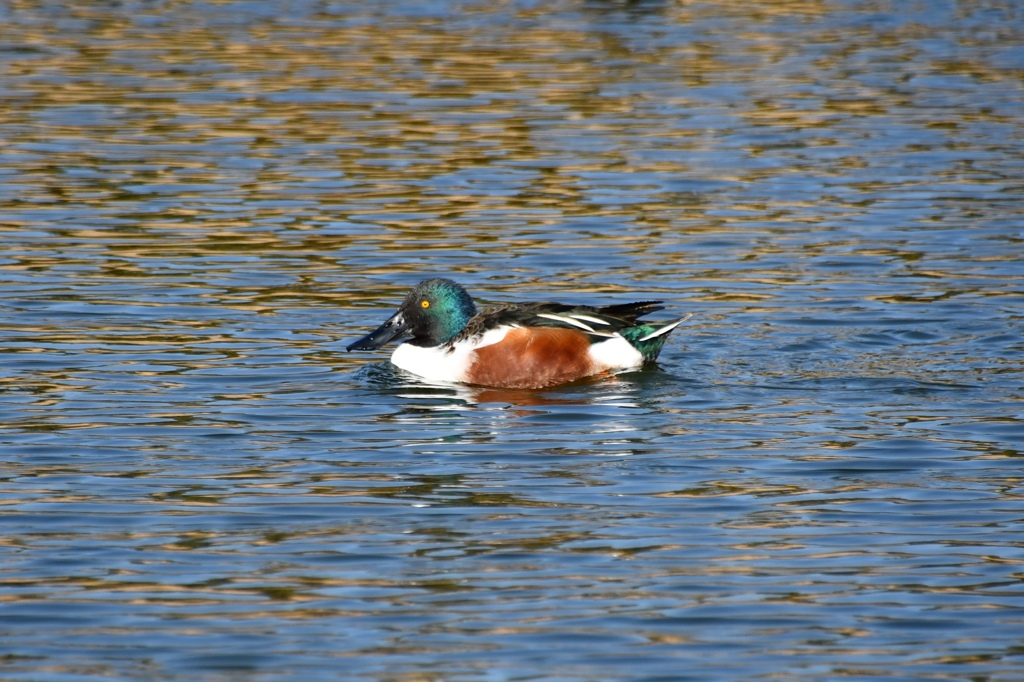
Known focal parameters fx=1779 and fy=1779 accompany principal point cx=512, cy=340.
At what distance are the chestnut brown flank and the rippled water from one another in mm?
182

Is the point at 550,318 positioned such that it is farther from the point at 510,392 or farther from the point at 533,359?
the point at 510,392

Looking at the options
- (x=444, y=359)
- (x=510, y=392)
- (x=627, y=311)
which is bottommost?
(x=510, y=392)

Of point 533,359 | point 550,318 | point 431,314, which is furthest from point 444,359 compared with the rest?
point 550,318

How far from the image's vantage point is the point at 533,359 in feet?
33.7

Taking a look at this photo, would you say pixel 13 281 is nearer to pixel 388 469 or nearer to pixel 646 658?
pixel 388 469

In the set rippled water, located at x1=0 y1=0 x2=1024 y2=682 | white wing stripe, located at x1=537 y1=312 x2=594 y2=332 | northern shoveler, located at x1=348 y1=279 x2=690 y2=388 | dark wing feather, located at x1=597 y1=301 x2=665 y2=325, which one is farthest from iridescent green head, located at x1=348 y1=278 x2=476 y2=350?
dark wing feather, located at x1=597 y1=301 x2=665 y2=325

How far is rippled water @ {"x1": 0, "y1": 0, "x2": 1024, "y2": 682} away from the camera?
6.29 metres

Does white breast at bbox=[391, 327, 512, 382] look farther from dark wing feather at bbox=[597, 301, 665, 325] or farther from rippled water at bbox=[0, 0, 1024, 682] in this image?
dark wing feather at bbox=[597, 301, 665, 325]

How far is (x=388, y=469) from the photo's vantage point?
830 centimetres

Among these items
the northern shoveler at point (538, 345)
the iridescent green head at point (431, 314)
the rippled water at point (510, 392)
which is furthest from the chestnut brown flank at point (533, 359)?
the iridescent green head at point (431, 314)

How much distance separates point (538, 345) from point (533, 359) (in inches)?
3.7

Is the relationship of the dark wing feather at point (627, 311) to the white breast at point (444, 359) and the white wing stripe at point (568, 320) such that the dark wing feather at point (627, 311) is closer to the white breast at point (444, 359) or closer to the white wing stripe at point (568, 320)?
the white wing stripe at point (568, 320)

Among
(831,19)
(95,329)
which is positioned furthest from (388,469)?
(831,19)

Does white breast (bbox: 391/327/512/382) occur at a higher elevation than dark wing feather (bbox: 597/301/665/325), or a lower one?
lower
